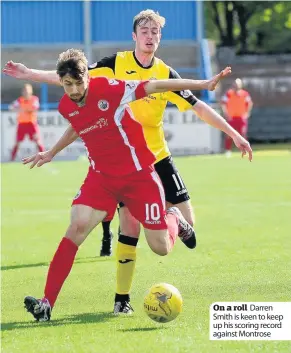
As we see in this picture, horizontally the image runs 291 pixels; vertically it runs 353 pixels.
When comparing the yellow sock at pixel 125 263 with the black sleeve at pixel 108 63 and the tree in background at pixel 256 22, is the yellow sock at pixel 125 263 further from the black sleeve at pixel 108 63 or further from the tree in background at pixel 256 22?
the tree in background at pixel 256 22

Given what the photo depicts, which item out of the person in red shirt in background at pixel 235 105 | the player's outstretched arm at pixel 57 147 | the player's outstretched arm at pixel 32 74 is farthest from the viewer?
the person in red shirt in background at pixel 235 105

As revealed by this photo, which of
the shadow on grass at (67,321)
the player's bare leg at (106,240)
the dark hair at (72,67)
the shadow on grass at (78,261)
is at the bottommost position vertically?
the shadow on grass at (78,261)

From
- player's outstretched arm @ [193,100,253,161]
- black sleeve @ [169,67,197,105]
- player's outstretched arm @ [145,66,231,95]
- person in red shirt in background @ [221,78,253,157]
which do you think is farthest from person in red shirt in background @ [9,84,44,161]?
player's outstretched arm @ [145,66,231,95]

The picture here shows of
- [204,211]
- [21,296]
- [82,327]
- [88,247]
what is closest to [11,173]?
[204,211]

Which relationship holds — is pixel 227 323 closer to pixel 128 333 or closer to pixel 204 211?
pixel 128 333

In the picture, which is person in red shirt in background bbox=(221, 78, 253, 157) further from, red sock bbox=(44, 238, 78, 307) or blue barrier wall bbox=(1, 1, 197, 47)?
red sock bbox=(44, 238, 78, 307)

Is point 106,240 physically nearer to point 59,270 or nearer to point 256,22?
point 59,270

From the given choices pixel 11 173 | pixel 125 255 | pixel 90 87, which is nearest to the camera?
pixel 90 87

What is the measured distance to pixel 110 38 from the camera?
38750 millimetres

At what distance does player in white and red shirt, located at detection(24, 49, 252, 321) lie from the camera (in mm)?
7906

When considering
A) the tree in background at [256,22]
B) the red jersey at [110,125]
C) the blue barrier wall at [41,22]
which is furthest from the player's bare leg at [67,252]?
the tree in background at [256,22]

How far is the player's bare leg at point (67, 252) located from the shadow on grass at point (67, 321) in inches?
3.7

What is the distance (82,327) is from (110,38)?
3173cm

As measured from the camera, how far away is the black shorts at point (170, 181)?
9.99 meters
